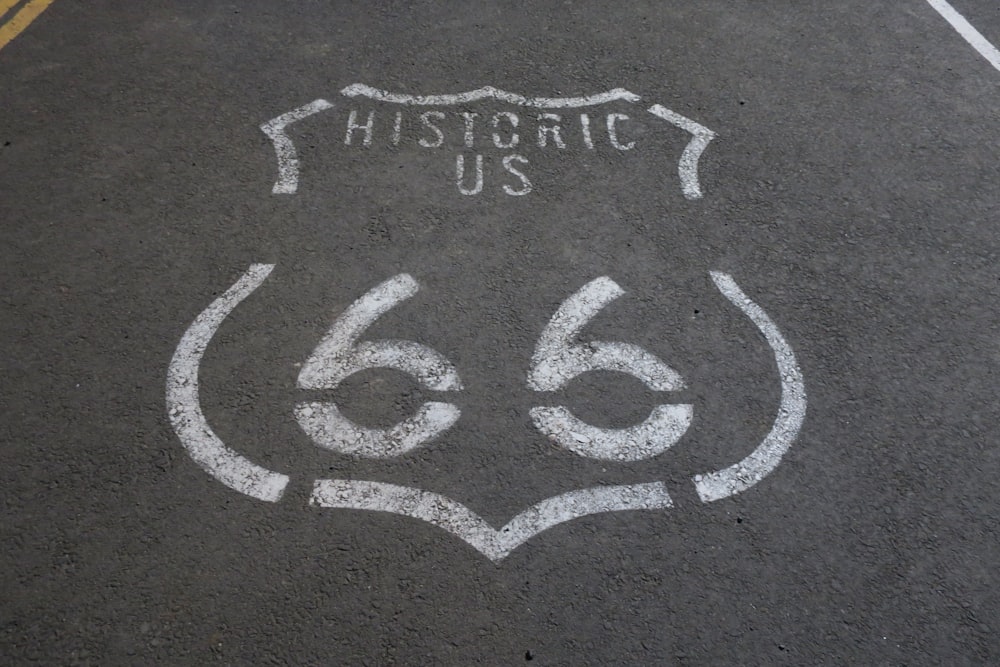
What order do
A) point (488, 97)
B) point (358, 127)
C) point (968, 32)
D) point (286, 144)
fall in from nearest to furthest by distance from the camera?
point (286, 144) < point (358, 127) < point (488, 97) < point (968, 32)

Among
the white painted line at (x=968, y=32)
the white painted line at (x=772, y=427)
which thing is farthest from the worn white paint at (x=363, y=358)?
the white painted line at (x=968, y=32)

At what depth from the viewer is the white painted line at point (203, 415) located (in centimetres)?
384

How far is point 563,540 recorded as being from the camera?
3.70 metres

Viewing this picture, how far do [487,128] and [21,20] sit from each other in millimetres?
3607

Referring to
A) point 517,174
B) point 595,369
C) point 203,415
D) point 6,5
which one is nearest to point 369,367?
point 203,415

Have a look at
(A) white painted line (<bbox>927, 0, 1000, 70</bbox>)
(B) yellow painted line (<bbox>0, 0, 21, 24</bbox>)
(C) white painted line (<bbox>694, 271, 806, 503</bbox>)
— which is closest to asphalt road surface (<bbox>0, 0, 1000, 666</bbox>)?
(C) white painted line (<bbox>694, 271, 806, 503</bbox>)

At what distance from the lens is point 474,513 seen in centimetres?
377

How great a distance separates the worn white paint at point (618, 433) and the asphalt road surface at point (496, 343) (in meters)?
0.02

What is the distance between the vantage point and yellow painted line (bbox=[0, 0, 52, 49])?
6375mm

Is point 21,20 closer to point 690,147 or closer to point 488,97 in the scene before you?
point 488,97

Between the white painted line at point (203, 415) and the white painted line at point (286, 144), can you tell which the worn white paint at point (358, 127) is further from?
the white painted line at point (203, 415)

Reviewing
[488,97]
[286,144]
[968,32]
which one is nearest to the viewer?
[286,144]

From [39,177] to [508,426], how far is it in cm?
319

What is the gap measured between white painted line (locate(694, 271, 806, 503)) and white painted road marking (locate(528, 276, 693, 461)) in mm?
275
